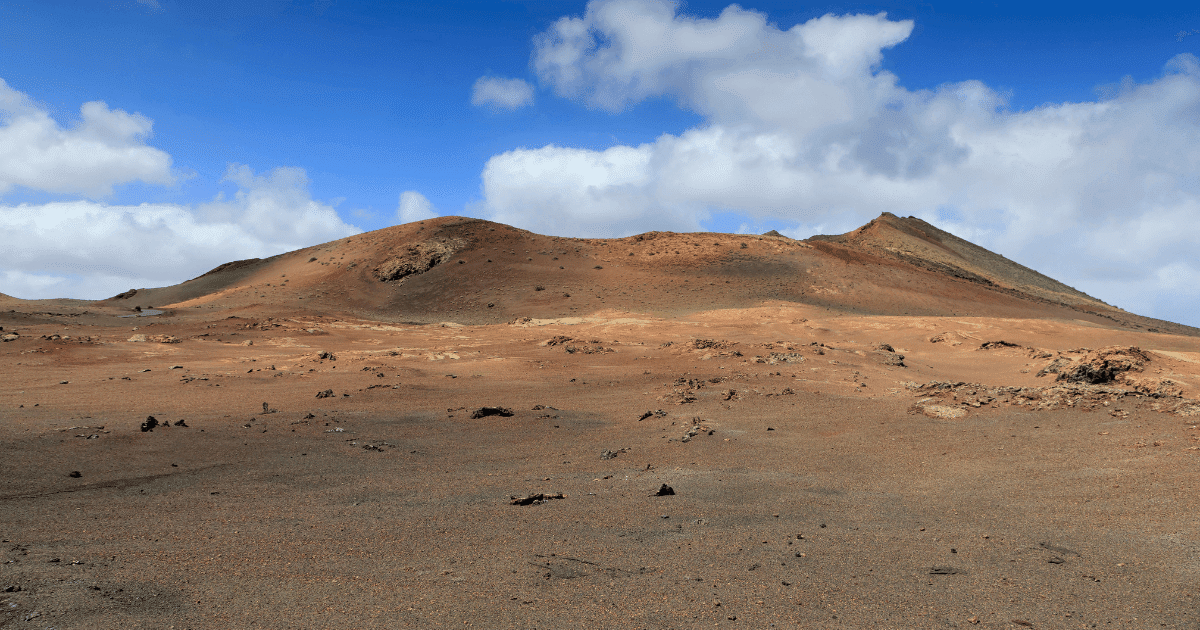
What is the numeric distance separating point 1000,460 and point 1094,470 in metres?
1.06

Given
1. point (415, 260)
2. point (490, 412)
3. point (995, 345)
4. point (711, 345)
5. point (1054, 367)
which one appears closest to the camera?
point (490, 412)

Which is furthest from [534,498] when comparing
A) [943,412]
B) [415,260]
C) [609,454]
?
[415,260]

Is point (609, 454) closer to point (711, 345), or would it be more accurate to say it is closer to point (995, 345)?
point (711, 345)

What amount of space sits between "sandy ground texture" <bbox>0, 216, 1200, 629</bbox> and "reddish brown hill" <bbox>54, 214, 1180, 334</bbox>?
1679 cm

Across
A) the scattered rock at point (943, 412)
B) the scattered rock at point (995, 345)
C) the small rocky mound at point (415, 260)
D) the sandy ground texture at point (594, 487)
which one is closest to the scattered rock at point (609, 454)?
the sandy ground texture at point (594, 487)

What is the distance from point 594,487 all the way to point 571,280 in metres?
35.3

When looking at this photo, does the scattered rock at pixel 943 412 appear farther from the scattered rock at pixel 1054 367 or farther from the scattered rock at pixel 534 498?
the scattered rock at pixel 534 498

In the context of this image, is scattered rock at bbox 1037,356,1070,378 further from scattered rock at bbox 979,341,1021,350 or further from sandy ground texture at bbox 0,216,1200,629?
scattered rock at bbox 979,341,1021,350

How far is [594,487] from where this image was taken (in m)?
8.00

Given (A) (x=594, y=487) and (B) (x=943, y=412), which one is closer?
(A) (x=594, y=487)

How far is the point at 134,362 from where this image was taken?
Answer: 18453 mm

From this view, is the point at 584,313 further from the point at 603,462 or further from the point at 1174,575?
the point at 1174,575

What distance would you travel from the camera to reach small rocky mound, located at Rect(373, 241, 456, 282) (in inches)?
1754

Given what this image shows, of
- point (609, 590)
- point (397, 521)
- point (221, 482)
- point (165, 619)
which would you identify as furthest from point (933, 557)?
point (221, 482)
